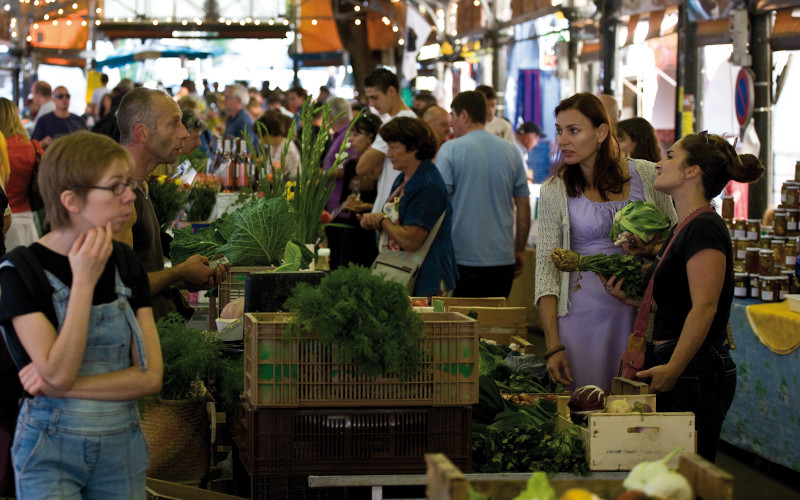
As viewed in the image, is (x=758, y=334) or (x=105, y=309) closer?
(x=105, y=309)

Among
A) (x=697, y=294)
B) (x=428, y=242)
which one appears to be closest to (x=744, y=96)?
(x=428, y=242)

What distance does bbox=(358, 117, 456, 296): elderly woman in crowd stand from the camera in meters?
5.30

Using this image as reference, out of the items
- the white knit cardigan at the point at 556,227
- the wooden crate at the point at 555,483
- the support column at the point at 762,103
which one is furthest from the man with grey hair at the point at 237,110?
the wooden crate at the point at 555,483

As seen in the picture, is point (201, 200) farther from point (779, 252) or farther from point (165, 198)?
point (779, 252)

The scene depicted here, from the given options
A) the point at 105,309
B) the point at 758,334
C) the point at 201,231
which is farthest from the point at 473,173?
the point at 105,309

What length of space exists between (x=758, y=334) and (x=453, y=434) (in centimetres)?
292

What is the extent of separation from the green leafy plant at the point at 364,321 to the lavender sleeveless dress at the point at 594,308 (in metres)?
1.18

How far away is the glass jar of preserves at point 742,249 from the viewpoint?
5767 millimetres

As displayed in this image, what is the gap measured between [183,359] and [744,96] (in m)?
5.63

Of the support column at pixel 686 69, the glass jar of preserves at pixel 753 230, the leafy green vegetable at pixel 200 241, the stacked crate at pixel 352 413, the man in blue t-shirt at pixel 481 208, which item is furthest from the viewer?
the support column at pixel 686 69

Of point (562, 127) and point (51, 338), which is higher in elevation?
point (562, 127)

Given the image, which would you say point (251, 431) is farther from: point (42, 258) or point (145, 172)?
point (145, 172)

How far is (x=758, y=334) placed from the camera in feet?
17.4

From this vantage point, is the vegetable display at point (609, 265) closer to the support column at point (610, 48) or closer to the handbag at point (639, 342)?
the handbag at point (639, 342)
